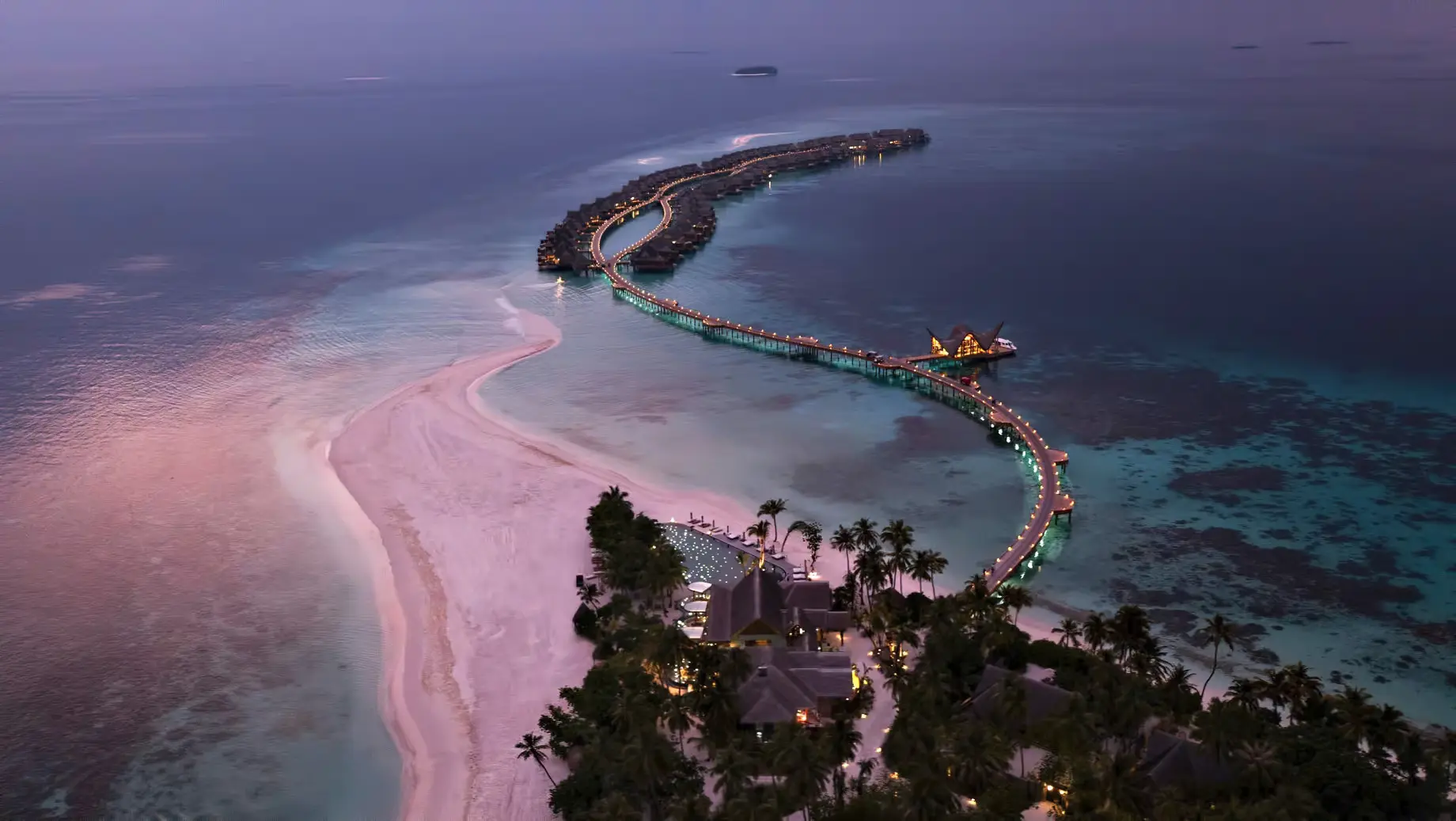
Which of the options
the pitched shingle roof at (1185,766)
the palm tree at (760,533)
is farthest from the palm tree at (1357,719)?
Answer: the palm tree at (760,533)

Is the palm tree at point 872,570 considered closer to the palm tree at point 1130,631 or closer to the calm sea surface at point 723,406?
the calm sea surface at point 723,406

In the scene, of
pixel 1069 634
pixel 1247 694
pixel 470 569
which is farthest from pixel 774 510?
pixel 1247 694

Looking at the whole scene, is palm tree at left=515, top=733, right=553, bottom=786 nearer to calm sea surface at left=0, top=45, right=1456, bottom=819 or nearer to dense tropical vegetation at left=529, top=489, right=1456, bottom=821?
dense tropical vegetation at left=529, top=489, right=1456, bottom=821

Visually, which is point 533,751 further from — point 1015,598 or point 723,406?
point 723,406

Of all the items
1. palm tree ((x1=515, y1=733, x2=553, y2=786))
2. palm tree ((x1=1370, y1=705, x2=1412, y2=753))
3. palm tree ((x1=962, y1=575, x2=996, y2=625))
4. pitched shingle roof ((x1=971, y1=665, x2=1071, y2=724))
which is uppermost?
palm tree ((x1=962, y1=575, x2=996, y2=625))

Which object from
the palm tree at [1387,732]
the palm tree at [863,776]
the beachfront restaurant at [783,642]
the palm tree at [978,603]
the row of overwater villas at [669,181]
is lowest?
the palm tree at [863,776]

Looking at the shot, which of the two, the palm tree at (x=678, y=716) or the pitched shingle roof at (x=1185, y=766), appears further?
the palm tree at (x=678, y=716)

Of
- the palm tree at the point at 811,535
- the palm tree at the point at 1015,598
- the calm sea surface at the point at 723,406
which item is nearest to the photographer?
the palm tree at the point at 1015,598

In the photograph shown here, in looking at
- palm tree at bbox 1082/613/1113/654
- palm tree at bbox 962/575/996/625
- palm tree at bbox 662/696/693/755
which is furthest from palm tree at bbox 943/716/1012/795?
palm tree at bbox 662/696/693/755
